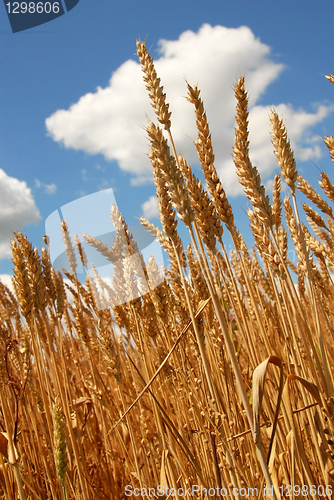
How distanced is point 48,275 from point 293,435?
4.77 ft

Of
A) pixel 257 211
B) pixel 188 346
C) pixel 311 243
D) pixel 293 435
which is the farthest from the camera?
pixel 311 243

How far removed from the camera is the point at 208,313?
193cm

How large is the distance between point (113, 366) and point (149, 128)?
1.43 metres

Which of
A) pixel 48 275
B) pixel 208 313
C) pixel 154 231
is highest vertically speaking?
pixel 154 231

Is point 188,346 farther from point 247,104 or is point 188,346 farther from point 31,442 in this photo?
point 247,104

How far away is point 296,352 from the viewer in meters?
1.43

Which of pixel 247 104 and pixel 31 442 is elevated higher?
pixel 247 104

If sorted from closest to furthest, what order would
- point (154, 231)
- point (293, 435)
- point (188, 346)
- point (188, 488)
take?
point (293, 435), point (188, 488), point (154, 231), point (188, 346)

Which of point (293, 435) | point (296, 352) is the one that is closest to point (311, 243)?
point (296, 352)

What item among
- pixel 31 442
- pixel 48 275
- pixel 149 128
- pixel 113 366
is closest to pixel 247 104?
pixel 149 128

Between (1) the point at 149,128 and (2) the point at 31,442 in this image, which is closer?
(1) the point at 149,128

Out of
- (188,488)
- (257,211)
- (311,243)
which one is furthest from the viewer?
(311,243)

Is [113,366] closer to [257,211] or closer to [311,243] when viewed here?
[257,211]

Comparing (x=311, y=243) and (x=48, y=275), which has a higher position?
(x=48, y=275)
